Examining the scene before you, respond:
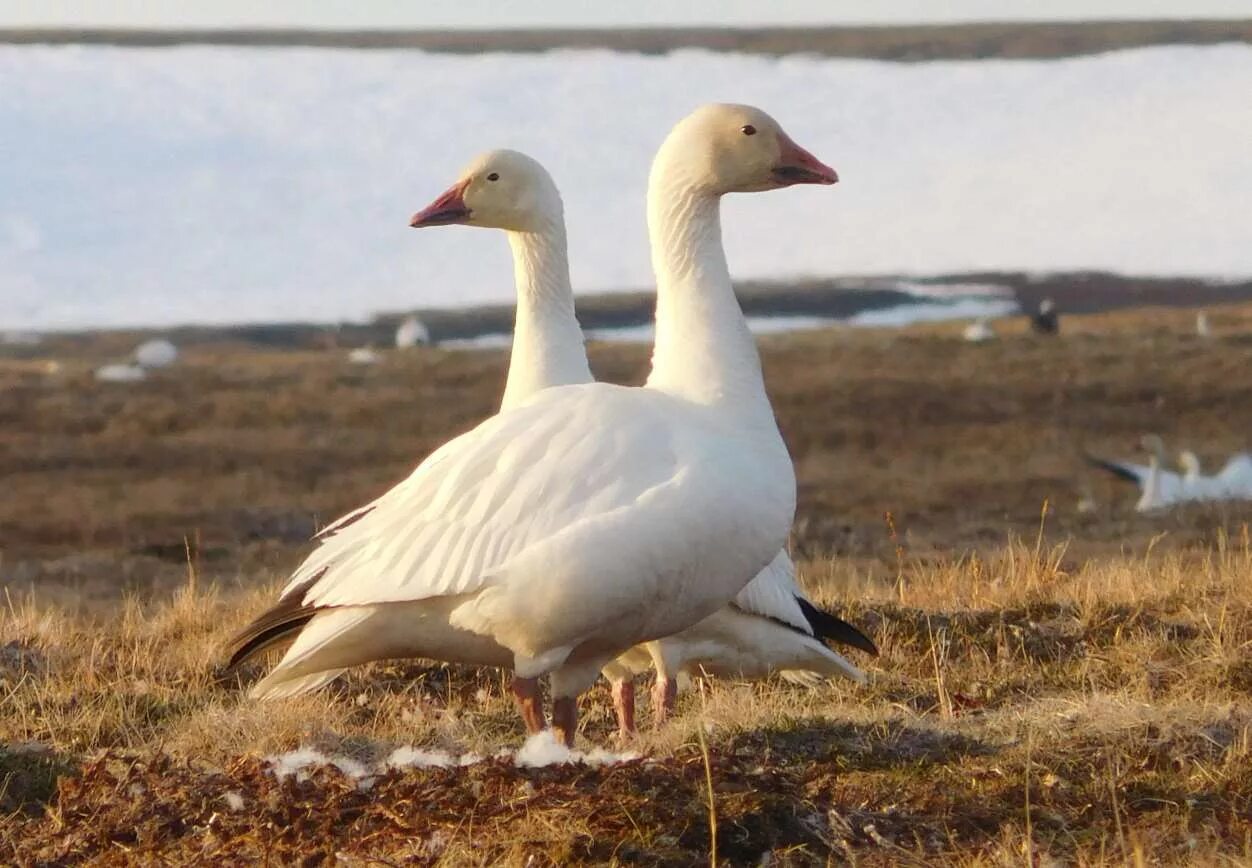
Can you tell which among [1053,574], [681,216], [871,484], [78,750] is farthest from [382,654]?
[871,484]

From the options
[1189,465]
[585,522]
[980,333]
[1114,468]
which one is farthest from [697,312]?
[980,333]

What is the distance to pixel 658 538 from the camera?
5465mm

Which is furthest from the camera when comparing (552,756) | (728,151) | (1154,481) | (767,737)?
(1154,481)

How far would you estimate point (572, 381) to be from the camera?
26.2 feet

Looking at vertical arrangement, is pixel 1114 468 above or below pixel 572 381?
below

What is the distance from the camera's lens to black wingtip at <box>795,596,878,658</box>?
7465 millimetres

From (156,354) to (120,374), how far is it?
862 centimetres

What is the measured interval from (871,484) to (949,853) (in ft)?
61.5

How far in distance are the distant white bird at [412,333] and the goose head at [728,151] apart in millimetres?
42259

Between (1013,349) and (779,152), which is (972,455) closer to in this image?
(1013,349)

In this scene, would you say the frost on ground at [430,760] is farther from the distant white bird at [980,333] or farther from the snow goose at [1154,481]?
the distant white bird at [980,333]

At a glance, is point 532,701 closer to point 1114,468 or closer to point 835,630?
point 835,630

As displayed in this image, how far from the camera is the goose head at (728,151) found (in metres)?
6.47

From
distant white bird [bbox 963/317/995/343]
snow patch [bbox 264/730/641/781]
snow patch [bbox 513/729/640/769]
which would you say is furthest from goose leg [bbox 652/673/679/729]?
distant white bird [bbox 963/317/995/343]
